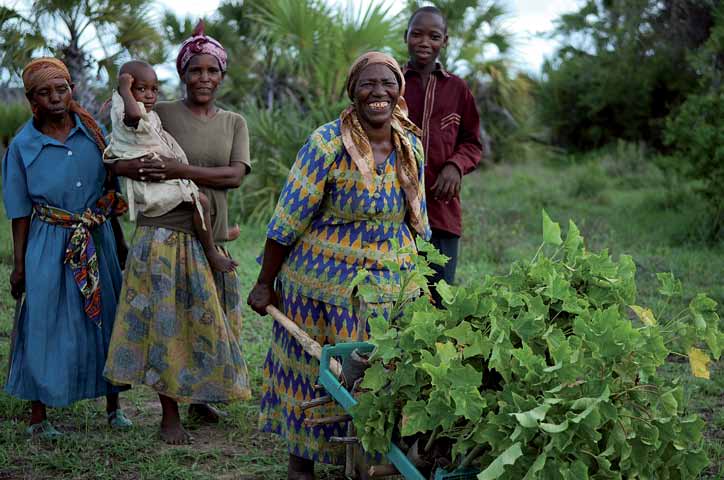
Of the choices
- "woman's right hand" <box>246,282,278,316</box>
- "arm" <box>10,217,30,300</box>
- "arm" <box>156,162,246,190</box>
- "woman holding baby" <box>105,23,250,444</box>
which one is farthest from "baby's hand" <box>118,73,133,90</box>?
"woman's right hand" <box>246,282,278,316</box>

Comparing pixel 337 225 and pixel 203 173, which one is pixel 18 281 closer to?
pixel 203 173

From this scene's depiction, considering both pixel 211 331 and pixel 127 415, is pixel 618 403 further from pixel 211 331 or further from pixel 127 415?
pixel 127 415

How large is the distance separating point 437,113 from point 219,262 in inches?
50.6

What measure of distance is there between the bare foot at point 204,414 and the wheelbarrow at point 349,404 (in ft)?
4.70

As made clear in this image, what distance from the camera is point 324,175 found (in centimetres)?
335

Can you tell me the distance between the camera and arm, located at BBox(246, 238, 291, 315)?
3568 millimetres

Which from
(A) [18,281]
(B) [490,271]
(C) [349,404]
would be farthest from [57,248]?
(B) [490,271]

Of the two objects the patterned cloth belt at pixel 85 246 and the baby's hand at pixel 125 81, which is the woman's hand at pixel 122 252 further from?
the baby's hand at pixel 125 81

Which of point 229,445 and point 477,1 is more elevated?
point 477,1

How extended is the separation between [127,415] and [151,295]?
919 mm

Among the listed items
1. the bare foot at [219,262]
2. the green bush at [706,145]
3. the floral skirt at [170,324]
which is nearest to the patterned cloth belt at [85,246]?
the floral skirt at [170,324]

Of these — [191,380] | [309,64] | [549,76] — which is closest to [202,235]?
[191,380]

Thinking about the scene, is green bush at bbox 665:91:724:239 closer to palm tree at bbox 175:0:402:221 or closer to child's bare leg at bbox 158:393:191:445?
palm tree at bbox 175:0:402:221

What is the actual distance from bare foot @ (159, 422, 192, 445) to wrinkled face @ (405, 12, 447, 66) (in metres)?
2.11
